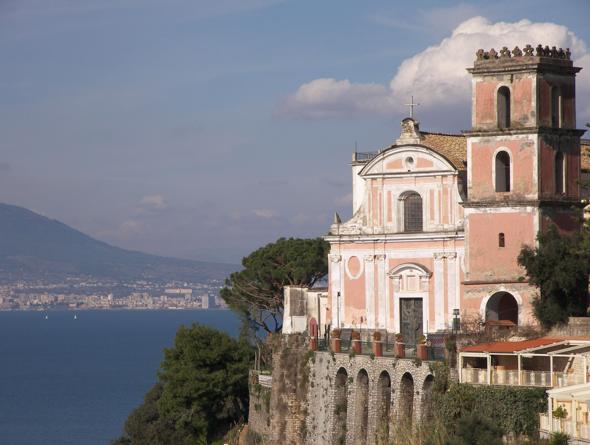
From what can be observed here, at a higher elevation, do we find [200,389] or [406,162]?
[406,162]

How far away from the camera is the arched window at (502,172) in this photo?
5322 centimetres

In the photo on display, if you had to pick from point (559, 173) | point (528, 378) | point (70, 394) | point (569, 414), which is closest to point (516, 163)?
point (559, 173)

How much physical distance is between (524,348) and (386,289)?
15122mm

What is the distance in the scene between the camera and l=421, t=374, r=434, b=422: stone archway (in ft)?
155

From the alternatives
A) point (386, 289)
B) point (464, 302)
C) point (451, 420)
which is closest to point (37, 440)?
point (386, 289)

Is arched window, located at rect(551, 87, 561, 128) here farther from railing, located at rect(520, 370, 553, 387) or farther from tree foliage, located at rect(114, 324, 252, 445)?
tree foliage, located at rect(114, 324, 252, 445)

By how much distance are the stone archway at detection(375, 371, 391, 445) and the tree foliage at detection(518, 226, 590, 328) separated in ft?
17.1

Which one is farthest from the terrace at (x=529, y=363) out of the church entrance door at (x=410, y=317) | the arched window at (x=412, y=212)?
the arched window at (x=412, y=212)

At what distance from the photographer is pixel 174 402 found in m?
67.5

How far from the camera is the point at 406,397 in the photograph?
163 feet

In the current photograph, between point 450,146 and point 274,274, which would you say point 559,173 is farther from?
Result: point 274,274

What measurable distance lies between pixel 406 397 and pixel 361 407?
366 cm

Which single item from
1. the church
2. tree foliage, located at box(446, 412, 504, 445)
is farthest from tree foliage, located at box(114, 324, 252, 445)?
tree foliage, located at box(446, 412, 504, 445)

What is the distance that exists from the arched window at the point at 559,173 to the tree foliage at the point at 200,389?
1977 cm
